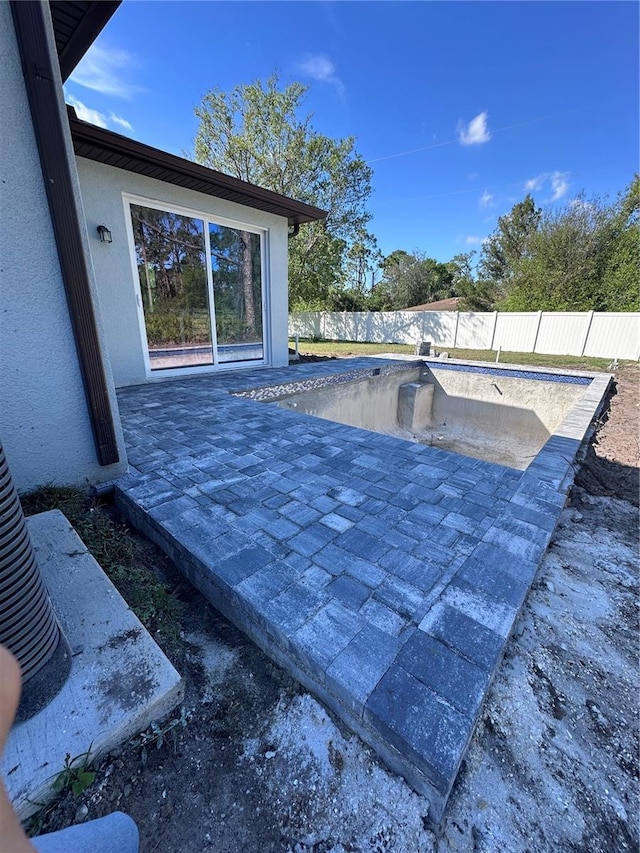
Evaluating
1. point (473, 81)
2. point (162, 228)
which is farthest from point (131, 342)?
point (473, 81)

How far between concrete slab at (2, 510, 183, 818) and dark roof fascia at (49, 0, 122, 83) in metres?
3.12

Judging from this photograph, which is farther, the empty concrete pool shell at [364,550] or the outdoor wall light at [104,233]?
the outdoor wall light at [104,233]

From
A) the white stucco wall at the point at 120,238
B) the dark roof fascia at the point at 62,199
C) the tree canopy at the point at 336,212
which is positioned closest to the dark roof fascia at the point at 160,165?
the white stucco wall at the point at 120,238

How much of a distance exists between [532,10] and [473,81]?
6.51 meters

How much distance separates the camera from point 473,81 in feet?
39.0

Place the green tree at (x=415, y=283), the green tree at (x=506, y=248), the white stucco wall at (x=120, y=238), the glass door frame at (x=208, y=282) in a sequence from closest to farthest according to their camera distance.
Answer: the white stucco wall at (x=120, y=238), the glass door frame at (x=208, y=282), the green tree at (x=506, y=248), the green tree at (x=415, y=283)

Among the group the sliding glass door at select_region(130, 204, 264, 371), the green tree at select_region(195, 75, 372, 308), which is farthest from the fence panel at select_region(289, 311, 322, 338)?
the sliding glass door at select_region(130, 204, 264, 371)

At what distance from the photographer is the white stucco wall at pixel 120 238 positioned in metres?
4.64

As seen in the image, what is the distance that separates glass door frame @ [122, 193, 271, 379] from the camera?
513 centimetres

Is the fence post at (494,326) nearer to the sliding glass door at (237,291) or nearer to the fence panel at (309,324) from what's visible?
the fence panel at (309,324)

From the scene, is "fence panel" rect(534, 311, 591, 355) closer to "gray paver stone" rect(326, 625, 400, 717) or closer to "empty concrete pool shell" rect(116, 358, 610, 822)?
"empty concrete pool shell" rect(116, 358, 610, 822)

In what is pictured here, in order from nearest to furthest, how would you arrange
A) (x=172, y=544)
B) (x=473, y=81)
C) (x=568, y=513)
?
(x=172, y=544) < (x=568, y=513) < (x=473, y=81)

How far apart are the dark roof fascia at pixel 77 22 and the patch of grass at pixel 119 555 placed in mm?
2889

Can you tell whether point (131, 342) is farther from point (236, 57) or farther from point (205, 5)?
point (236, 57)
